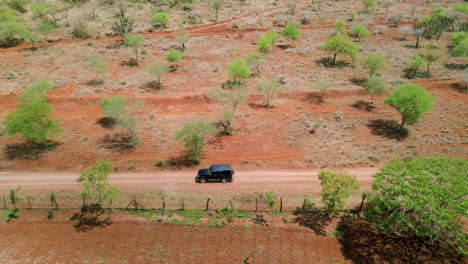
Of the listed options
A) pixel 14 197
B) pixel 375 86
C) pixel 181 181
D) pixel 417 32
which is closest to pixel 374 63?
pixel 375 86

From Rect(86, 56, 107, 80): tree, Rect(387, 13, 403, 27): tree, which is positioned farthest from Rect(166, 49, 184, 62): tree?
Rect(387, 13, 403, 27): tree

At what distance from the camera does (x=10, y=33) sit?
3113 inches

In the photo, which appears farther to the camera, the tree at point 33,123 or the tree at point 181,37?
the tree at point 181,37

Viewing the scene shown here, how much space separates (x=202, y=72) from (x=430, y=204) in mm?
49826

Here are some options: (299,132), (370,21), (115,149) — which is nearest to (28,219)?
(115,149)

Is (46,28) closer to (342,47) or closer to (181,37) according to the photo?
(181,37)

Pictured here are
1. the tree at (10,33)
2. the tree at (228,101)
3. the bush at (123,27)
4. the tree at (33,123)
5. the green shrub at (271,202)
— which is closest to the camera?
the green shrub at (271,202)

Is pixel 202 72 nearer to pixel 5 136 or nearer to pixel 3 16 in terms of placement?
pixel 5 136

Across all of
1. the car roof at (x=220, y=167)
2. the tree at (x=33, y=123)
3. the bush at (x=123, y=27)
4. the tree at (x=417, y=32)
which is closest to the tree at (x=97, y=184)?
the car roof at (x=220, y=167)

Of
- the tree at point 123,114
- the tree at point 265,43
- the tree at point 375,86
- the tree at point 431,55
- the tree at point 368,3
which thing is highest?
the tree at point 368,3

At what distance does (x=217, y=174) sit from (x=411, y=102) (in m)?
32.1

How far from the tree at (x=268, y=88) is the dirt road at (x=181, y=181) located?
18658 mm

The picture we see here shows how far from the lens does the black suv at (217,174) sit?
4344cm

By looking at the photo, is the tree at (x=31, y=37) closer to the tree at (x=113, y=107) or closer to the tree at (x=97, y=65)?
the tree at (x=97, y=65)
